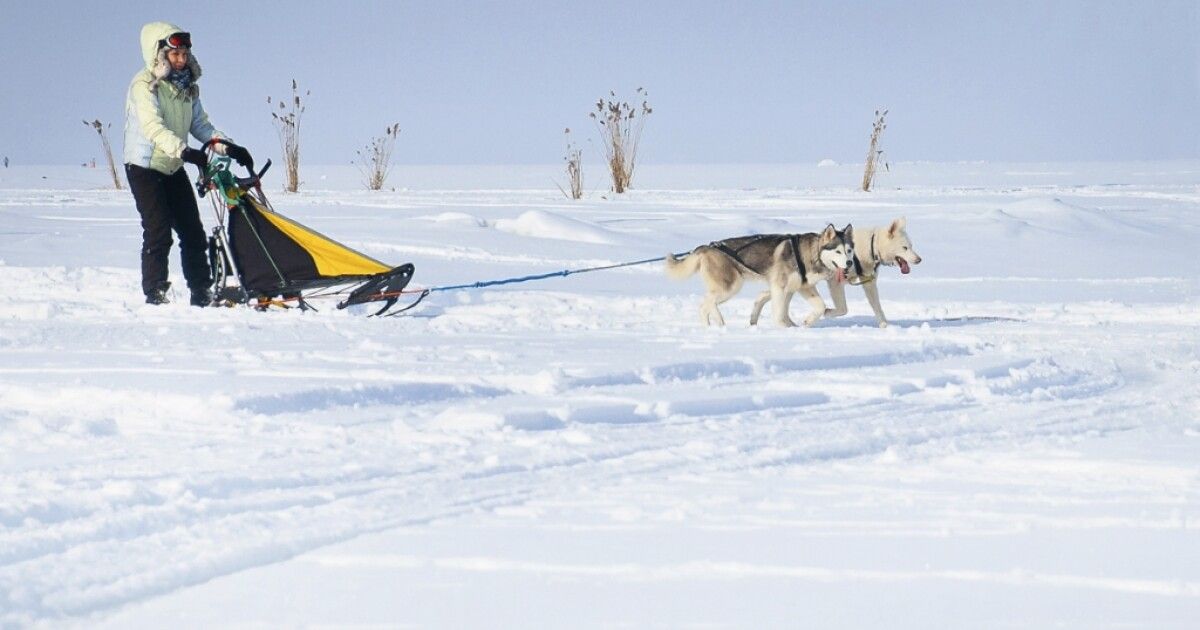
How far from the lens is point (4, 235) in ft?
29.5

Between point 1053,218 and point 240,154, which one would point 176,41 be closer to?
point 240,154

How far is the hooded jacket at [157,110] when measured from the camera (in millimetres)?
5723

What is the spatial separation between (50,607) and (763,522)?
1.28 m

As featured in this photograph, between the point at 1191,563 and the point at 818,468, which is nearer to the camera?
the point at 1191,563

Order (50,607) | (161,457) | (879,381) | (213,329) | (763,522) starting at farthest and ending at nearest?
(213,329) < (879,381) < (161,457) < (763,522) < (50,607)

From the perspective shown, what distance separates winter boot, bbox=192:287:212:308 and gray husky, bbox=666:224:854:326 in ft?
7.47

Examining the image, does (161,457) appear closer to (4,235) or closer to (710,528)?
(710,528)

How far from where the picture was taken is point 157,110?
18.9 ft

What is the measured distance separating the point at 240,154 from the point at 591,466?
10.8 feet

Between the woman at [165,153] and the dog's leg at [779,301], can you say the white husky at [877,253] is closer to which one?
the dog's leg at [779,301]

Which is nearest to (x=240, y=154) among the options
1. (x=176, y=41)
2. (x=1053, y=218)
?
(x=176, y=41)

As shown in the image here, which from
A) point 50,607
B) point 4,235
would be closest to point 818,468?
point 50,607

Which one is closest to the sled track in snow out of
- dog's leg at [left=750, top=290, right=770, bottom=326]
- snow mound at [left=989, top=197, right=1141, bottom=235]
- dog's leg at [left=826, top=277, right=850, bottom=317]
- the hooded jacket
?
dog's leg at [left=826, top=277, right=850, bottom=317]

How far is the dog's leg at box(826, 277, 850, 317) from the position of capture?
6.12 meters
